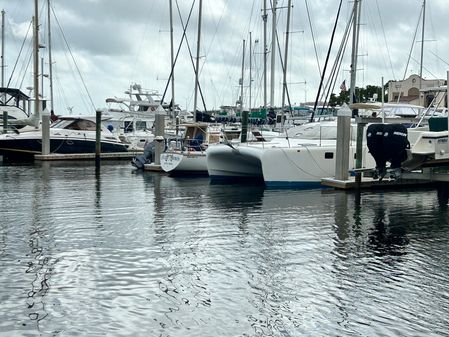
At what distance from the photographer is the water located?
632cm

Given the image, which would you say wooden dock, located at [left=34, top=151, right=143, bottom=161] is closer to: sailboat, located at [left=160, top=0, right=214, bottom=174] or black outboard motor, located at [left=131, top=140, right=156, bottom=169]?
black outboard motor, located at [left=131, top=140, right=156, bottom=169]

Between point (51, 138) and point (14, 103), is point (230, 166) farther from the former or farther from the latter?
point (14, 103)

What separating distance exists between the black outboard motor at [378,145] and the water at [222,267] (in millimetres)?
927

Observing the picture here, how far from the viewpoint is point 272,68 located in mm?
32656

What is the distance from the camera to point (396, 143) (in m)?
15.3

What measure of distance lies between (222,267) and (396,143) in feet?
27.4

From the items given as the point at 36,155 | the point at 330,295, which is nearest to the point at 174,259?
the point at 330,295

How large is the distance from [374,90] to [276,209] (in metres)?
70.2

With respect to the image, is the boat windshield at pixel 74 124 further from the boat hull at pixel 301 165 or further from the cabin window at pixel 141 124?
the boat hull at pixel 301 165

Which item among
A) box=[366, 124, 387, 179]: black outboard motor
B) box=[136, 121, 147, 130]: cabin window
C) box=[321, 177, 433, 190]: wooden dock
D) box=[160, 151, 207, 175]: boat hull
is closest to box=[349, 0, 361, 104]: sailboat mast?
box=[321, 177, 433, 190]: wooden dock

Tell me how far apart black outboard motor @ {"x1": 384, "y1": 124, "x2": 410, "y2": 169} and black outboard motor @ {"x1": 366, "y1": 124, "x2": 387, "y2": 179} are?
0.14m

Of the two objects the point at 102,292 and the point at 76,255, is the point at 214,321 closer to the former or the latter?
the point at 102,292

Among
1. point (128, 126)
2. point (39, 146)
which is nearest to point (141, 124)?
point (128, 126)

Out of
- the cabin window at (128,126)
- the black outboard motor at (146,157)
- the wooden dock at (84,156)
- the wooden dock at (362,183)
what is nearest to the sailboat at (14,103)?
the cabin window at (128,126)
